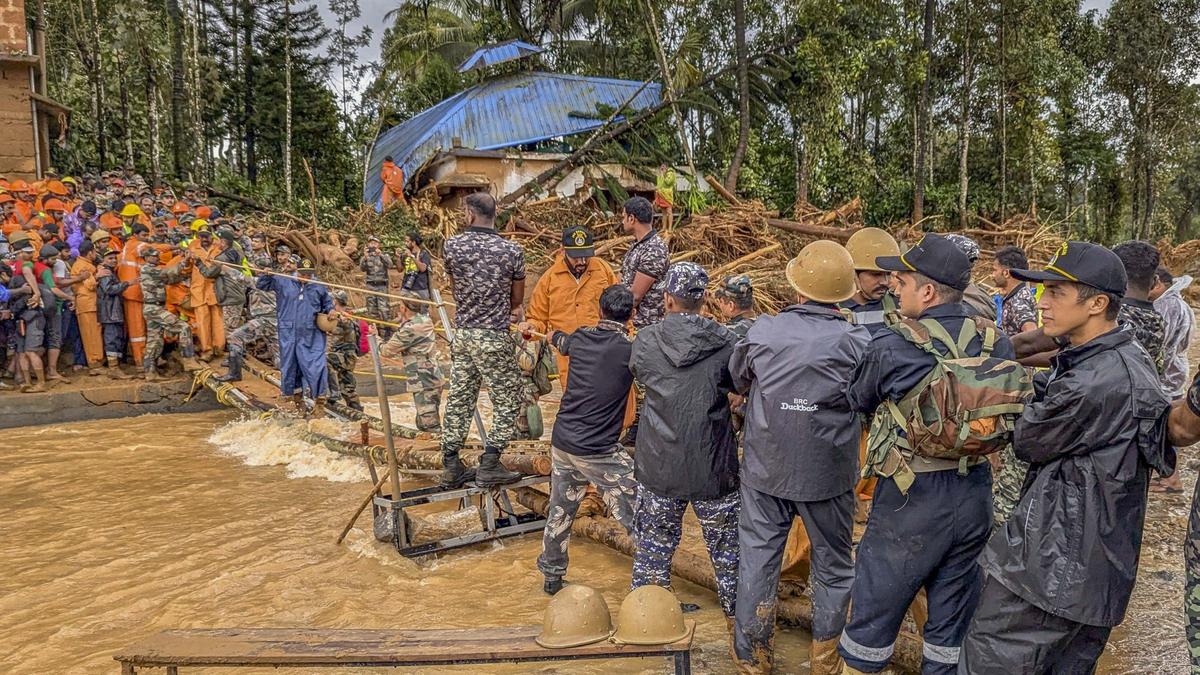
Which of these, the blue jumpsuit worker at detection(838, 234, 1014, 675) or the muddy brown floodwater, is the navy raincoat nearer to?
the muddy brown floodwater

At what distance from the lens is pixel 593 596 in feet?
10.3

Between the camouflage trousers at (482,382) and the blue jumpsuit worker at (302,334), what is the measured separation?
4.33 metres

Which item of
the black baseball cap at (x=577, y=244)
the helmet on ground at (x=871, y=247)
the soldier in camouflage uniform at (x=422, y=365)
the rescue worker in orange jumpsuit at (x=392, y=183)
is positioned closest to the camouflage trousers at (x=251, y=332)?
the soldier in camouflage uniform at (x=422, y=365)

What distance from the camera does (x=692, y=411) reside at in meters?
3.63

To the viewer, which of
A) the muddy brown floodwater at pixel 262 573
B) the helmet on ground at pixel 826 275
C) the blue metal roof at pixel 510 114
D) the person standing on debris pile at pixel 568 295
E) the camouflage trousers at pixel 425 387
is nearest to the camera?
the helmet on ground at pixel 826 275

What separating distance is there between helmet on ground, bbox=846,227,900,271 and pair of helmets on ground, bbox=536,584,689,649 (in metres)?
2.25

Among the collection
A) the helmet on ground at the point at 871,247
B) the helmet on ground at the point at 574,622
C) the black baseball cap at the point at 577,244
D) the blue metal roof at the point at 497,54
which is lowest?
the helmet on ground at the point at 574,622

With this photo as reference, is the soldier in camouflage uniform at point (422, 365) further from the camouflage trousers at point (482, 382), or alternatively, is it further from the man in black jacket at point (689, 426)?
the man in black jacket at point (689, 426)

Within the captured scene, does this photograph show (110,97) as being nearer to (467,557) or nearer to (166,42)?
(166,42)

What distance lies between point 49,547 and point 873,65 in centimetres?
2092

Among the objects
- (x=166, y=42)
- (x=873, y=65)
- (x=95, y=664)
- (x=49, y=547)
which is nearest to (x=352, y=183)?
(x=166, y=42)

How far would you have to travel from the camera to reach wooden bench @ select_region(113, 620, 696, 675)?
300 cm

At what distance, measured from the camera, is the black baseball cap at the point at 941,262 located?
9.32 feet

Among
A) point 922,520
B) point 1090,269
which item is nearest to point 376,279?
point 922,520
